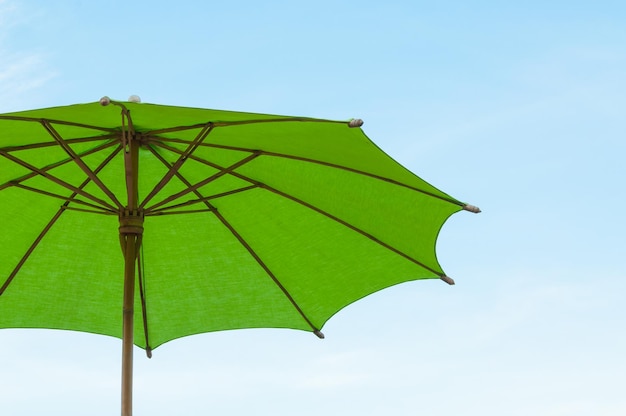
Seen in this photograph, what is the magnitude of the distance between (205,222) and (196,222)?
72mm

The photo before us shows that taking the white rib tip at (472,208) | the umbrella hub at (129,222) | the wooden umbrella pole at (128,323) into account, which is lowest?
the wooden umbrella pole at (128,323)

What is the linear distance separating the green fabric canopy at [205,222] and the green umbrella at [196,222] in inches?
0.4

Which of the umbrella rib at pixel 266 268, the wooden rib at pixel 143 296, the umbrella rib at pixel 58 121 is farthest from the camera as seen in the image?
the wooden rib at pixel 143 296

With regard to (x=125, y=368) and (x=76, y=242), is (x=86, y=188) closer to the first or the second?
(x=76, y=242)

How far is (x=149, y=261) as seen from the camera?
6.20 m

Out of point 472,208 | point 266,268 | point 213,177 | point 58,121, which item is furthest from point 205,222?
point 472,208

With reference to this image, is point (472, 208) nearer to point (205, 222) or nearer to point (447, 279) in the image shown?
point (447, 279)

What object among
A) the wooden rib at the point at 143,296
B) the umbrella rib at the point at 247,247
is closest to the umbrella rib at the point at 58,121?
the umbrella rib at the point at 247,247

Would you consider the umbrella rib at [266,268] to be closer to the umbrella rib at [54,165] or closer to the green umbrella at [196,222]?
the green umbrella at [196,222]

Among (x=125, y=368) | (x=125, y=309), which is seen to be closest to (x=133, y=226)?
(x=125, y=309)

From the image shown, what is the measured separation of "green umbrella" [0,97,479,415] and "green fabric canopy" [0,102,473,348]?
0.01 metres

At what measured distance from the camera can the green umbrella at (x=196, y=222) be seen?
4.85m

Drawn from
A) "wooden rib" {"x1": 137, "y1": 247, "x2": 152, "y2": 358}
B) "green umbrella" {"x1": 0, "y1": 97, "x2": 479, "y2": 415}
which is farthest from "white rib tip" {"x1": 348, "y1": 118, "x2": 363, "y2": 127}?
"wooden rib" {"x1": 137, "y1": 247, "x2": 152, "y2": 358}

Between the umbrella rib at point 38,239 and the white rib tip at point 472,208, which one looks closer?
the white rib tip at point 472,208
